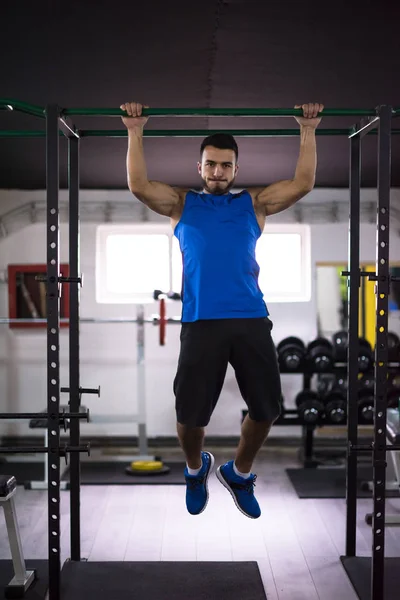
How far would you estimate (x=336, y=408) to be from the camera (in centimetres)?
572

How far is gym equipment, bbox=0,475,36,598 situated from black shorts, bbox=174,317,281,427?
1001mm

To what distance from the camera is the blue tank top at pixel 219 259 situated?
280cm

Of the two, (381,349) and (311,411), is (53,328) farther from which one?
(311,411)

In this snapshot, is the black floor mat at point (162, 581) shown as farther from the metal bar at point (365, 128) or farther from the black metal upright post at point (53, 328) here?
the metal bar at point (365, 128)

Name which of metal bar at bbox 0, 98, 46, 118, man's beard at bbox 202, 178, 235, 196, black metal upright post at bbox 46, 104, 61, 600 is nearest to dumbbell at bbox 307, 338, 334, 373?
man's beard at bbox 202, 178, 235, 196

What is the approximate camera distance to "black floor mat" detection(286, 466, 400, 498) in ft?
16.6

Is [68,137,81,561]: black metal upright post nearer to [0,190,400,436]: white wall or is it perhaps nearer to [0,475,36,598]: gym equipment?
[0,475,36,598]: gym equipment

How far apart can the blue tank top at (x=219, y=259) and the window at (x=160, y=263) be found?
3645mm

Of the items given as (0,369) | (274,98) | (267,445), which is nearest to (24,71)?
(274,98)

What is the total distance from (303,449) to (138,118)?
4046mm

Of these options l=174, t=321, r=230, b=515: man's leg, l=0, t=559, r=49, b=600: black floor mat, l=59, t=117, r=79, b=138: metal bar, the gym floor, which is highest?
l=59, t=117, r=79, b=138: metal bar

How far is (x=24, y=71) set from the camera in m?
3.25

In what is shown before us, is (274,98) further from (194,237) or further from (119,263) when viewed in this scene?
(119,263)

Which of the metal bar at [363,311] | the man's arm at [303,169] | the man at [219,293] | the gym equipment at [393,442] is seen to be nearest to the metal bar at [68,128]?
the man at [219,293]
